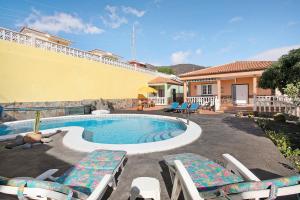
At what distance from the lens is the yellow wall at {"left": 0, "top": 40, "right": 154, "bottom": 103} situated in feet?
40.4

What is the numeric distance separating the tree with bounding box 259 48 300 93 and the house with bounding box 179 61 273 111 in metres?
9.08

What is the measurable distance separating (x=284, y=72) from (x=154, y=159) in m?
6.81

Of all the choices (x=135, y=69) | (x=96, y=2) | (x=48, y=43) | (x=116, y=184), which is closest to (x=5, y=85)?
(x=48, y=43)

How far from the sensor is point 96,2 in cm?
2059

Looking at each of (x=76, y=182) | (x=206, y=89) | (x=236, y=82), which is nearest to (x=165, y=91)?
(x=206, y=89)

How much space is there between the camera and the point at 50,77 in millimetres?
14984

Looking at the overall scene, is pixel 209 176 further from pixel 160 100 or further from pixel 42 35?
pixel 42 35

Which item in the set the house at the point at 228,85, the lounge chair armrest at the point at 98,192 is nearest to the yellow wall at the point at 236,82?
the house at the point at 228,85

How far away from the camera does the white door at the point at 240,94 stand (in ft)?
66.0

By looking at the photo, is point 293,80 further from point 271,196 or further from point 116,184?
point 116,184

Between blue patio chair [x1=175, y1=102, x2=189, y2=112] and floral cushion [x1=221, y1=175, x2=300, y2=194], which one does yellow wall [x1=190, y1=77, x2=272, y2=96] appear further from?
floral cushion [x1=221, y1=175, x2=300, y2=194]

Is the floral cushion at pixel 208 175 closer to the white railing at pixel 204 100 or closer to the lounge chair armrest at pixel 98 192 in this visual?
the lounge chair armrest at pixel 98 192

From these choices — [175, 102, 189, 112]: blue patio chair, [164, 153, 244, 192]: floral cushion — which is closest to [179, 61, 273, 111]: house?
[175, 102, 189, 112]: blue patio chair

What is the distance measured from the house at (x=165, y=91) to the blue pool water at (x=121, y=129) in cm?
1060
